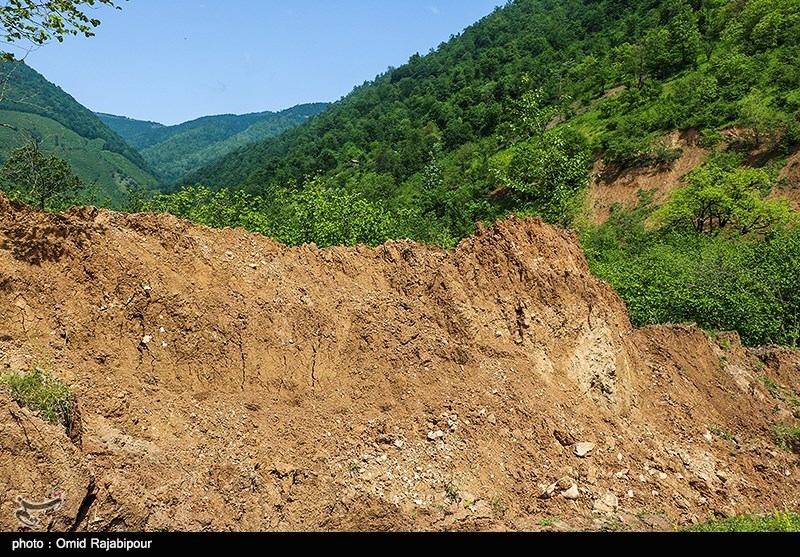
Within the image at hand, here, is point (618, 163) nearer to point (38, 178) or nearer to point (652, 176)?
point (652, 176)

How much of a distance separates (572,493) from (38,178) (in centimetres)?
3874

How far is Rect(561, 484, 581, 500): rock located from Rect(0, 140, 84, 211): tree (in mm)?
34241

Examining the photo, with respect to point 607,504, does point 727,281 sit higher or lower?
lower

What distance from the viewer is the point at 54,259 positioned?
8.09 metres

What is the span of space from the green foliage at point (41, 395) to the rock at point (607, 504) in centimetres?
840

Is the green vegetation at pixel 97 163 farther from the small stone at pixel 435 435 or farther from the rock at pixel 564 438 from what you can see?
the rock at pixel 564 438

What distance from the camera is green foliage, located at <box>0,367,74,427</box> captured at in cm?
593

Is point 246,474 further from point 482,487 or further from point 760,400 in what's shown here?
point 760,400

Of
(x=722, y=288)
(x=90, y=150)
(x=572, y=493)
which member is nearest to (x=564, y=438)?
(x=572, y=493)

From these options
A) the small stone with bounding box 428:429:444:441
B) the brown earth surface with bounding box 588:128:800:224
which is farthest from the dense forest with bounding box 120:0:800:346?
the small stone with bounding box 428:429:444:441

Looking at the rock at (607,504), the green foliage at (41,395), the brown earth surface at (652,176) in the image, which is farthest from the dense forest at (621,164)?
the green foliage at (41,395)

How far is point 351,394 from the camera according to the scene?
901cm
